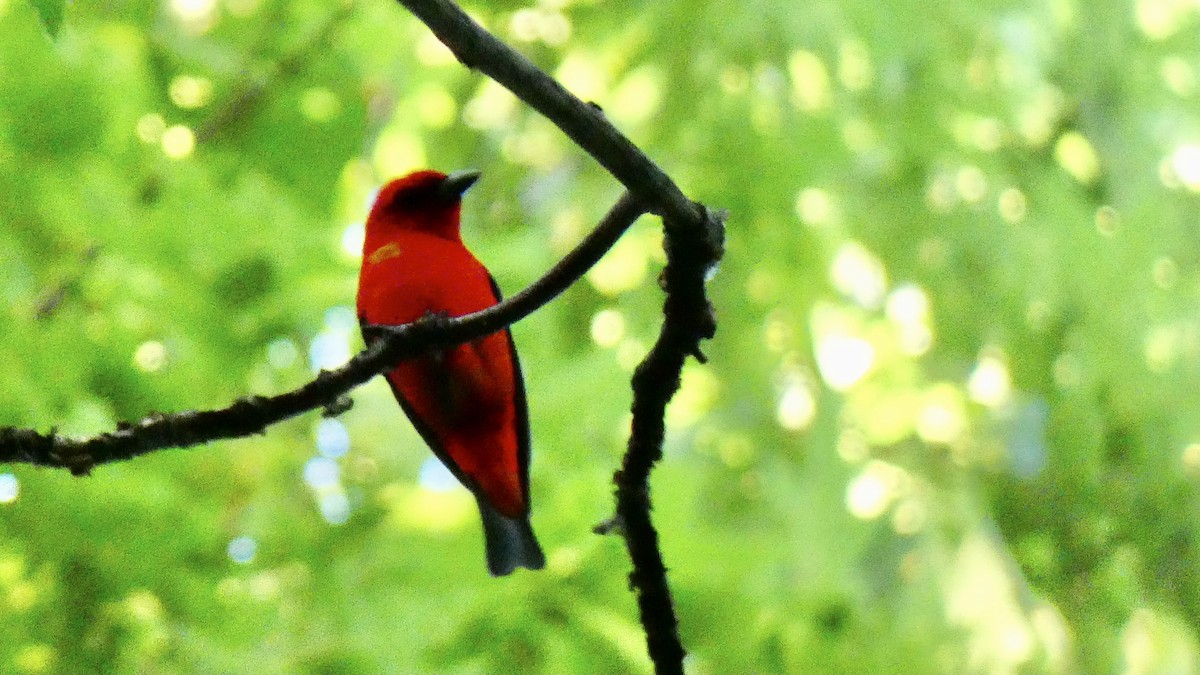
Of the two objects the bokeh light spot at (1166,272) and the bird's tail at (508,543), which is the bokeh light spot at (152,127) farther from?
the bokeh light spot at (1166,272)

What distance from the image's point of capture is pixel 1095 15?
4707 millimetres

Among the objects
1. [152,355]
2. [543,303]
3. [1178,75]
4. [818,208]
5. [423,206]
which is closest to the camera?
[543,303]

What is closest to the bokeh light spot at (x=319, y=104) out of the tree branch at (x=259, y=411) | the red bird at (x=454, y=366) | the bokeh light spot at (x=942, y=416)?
the red bird at (x=454, y=366)

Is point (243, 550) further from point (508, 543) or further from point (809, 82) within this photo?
point (809, 82)

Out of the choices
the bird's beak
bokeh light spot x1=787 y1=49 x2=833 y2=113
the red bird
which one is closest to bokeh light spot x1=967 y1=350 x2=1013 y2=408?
bokeh light spot x1=787 y1=49 x2=833 y2=113

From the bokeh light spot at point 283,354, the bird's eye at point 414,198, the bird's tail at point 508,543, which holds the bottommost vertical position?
the bird's tail at point 508,543

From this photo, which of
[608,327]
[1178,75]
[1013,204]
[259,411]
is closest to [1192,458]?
[1013,204]

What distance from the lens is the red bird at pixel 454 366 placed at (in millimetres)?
2912

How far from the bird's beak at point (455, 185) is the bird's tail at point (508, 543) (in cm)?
85

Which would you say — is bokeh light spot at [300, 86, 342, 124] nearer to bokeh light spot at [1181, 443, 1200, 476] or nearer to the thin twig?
the thin twig

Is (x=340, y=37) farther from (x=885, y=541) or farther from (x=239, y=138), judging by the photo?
(x=885, y=541)

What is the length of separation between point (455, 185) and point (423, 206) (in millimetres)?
131

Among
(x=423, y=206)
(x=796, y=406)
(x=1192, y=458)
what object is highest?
(x=796, y=406)

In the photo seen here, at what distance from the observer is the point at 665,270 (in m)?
2.01
